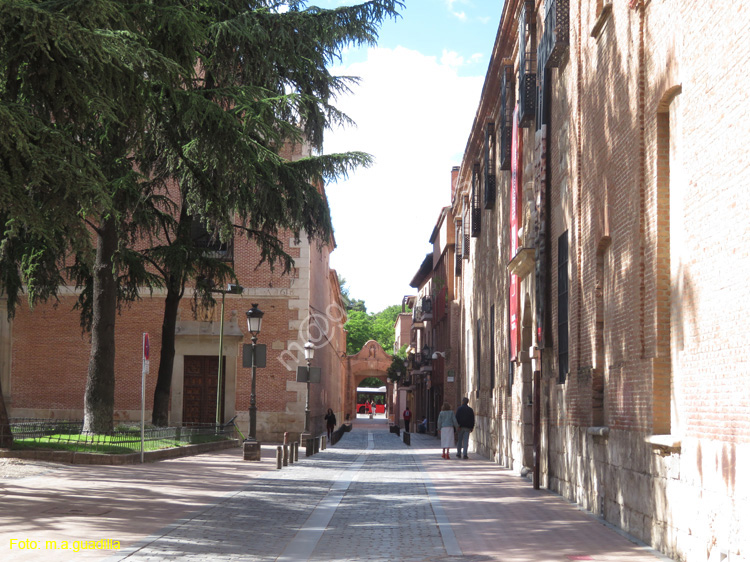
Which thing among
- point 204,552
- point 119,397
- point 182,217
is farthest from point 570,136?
point 119,397

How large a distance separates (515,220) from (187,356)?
57.5 ft

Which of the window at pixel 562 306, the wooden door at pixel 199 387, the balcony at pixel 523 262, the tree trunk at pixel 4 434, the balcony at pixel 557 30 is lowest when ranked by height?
the tree trunk at pixel 4 434

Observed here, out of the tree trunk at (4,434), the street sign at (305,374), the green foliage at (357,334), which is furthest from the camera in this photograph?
the green foliage at (357,334)

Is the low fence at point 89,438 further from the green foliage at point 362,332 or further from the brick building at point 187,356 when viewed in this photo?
the green foliage at point 362,332

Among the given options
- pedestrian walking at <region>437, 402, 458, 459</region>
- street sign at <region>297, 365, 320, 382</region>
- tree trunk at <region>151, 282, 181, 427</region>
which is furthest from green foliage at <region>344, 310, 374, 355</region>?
tree trunk at <region>151, 282, 181, 427</region>

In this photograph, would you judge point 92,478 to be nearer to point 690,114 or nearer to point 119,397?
point 690,114

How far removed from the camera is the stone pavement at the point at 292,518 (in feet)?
28.5

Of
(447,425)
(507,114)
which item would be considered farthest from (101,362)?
(507,114)

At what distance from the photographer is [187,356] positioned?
34281 mm

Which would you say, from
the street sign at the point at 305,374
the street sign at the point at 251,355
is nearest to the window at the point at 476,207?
the street sign at the point at 305,374

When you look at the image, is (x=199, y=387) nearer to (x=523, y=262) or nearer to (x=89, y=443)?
(x=89, y=443)

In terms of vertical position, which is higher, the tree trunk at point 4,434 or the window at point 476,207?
the window at point 476,207

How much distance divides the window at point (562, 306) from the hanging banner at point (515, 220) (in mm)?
4345

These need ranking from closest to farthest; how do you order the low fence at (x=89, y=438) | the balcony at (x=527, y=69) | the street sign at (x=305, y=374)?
the low fence at (x=89, y=438), the balcony at (x=527, y=69), the street sign at (x=305, y=374)
